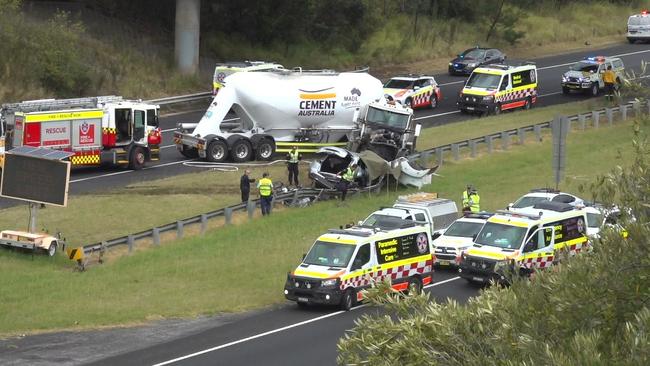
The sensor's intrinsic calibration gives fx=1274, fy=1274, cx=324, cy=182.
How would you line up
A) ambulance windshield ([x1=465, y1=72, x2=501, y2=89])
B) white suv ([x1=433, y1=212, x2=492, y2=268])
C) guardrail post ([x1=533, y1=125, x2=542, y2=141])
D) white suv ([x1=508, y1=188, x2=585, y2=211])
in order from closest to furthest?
white suv ([x1=433, y1=212, x2=492, y2=268]), white suv ([x1=508, y1=188, x2=585, y2=211]), guardrail post ([x1=533, y1=125, x2=542, y2=141]), ambulance windshield ([x1=465, y1=72, x2=501, y2=89])

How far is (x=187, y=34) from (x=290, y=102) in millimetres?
16019

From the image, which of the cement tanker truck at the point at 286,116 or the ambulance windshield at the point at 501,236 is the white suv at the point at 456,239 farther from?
the cement tanker truck at the point at 286,116

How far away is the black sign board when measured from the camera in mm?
32156

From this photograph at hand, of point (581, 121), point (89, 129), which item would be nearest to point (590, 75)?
point (581, 121)

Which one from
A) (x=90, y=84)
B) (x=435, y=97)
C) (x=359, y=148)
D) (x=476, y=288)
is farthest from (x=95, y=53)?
(x=476, y=288)

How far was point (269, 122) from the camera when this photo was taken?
44.9 m

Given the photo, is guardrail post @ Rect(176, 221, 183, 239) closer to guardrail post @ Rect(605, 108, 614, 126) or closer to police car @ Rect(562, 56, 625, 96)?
guardrail post @ Rect(605, 108, 614, 126)

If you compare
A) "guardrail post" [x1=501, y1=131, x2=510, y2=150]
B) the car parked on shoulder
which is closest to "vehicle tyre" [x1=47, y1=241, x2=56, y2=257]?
"guardrail post" [x1=501, y1=131, x2=510, y2=150]

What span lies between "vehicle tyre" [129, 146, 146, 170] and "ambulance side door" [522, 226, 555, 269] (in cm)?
1771

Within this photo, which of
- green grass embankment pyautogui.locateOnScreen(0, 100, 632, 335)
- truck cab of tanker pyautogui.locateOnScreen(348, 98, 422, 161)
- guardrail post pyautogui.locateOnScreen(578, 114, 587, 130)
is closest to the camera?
green grass embankment pyautogui.locateOnScreen(0, 100, 632, 335)

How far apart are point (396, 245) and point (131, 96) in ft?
99.2

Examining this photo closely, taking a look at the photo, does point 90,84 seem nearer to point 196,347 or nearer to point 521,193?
point 521,193

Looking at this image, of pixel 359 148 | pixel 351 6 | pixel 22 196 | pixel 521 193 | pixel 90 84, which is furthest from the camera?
pixel 351 6

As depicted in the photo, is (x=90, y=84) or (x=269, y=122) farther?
(x=90, y=84)
